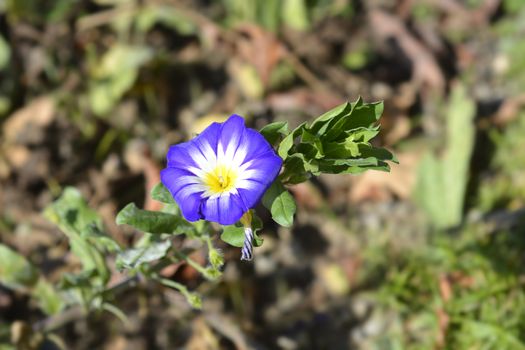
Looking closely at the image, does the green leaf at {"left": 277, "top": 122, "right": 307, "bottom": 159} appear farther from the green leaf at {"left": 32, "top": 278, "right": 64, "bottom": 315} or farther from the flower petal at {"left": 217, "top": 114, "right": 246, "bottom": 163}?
the green leaf at {"left": 32, "top": 278, "right": 64, "bottom": 315}

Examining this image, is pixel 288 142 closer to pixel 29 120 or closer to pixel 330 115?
pixel 330 115

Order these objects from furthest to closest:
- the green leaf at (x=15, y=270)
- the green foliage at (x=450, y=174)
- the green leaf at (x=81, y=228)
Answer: the green foliage at (x=450, y=174) → the green leaf at (x=15, y=270) → the green leaf at (x=81, y=228)

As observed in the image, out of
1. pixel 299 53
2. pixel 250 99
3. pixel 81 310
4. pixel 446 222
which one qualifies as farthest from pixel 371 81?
pixel 81 310

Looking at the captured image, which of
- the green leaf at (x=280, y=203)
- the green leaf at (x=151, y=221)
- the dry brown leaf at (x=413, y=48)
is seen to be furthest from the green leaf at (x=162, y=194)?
the dry brown leaf at (x=413, y=48)

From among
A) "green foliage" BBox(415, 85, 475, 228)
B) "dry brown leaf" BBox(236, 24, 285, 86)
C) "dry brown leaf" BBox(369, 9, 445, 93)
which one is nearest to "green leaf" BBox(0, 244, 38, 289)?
"dry brown leaf" BBox(236, 24, 285, 86)

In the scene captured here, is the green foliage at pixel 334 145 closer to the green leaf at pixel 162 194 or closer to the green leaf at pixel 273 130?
the green leaf at pixel 273 130

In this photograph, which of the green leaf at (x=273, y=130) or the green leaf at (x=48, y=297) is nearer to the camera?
the green leaf at (x=273, y=130)

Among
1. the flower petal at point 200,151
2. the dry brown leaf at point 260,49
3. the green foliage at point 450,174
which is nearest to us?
the flower petal at point 200,151

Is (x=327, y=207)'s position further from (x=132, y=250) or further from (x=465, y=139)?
(x=132, y=250)
